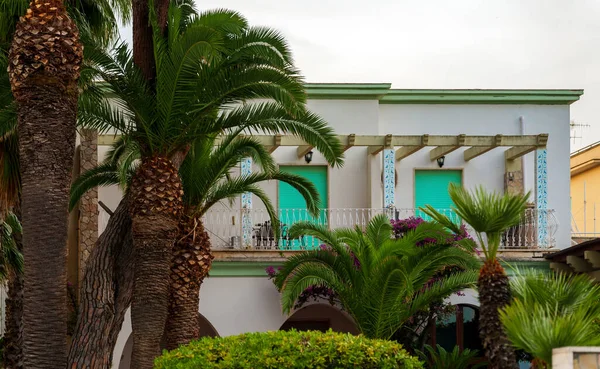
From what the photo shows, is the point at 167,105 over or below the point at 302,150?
below

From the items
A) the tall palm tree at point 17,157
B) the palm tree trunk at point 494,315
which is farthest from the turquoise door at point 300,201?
the palm tree trunk at point 494,315

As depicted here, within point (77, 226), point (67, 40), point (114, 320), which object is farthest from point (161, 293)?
point (77, 226)

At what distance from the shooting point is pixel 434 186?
26.1 meters

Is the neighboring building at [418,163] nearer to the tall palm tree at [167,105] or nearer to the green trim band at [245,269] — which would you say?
the green trim band at [245,269]

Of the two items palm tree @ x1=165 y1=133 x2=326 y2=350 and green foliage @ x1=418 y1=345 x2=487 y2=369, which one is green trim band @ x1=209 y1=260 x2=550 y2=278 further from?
palm tree @ x1=165 y1=133 x2=326 y2=350

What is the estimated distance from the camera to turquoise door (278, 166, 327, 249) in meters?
24.4

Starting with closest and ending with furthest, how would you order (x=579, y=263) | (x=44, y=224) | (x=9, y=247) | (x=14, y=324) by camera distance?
(x=44, y=224)
(x=9, y=247)
(x=14, y=324)
(x=579, y=263)

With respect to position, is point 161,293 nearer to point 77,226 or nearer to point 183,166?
point 183,166

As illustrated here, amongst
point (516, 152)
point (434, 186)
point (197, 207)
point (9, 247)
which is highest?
point (516, 152)

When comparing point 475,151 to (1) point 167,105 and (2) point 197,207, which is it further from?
(1) point 167,105

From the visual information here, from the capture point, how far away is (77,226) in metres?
24.1

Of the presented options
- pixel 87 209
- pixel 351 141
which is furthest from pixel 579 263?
pixel 87 209

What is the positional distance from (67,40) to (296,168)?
37.3 feet

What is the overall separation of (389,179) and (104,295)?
8.48m
